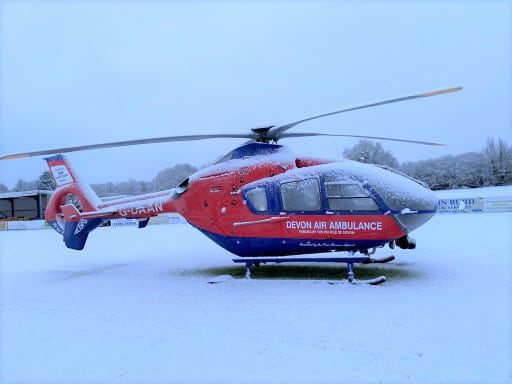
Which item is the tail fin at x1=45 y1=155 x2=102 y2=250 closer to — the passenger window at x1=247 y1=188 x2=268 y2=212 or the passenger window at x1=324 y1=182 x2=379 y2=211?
the passenger window at x1=247 y1=188 x2=268 y2=212

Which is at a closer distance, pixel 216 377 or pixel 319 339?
pixel 216 377

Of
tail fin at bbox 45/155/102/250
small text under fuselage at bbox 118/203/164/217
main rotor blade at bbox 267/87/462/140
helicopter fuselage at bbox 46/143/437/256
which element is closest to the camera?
main rotor blade at bbox 267/87/462/140

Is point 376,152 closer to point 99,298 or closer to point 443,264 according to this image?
point 443,264

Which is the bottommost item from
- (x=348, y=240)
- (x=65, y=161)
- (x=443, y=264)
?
(x=443, y=264)

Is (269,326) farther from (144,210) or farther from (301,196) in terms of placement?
(144,210)

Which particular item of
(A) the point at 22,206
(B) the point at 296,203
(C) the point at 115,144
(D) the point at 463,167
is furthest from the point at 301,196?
(A) the point at 22,206

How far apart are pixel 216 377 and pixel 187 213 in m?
5.41

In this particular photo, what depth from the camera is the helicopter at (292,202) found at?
7367mm

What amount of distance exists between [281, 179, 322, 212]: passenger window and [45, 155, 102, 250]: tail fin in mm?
5309

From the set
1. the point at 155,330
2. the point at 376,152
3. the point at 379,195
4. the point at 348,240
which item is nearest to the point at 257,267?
the point at 348,240

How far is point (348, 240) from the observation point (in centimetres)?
753

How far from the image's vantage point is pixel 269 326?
5219 millimetres

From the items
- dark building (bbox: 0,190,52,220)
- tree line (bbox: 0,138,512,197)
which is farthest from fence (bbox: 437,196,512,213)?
dark building (bbox: 0,190,52,220)

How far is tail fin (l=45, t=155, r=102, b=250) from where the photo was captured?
10625mm
